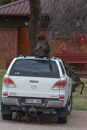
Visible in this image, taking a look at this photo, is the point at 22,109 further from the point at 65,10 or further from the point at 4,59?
the point at 4,59

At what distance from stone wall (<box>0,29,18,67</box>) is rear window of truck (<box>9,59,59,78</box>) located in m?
14.9

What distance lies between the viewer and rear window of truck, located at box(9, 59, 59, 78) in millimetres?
8492

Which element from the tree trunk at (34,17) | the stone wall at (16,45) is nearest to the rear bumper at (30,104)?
the tree trunk at (34,17)

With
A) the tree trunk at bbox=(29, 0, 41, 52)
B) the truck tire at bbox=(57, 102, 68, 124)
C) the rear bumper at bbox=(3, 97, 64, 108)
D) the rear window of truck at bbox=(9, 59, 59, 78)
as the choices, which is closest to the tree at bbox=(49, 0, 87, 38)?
the tree trunk at bbox=(29, 0, 41, 52)

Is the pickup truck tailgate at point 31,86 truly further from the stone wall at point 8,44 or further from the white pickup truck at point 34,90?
the stone wall at point 8,44

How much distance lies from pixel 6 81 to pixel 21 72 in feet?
1.34

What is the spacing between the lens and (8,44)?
23781mm

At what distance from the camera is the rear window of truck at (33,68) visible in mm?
8492

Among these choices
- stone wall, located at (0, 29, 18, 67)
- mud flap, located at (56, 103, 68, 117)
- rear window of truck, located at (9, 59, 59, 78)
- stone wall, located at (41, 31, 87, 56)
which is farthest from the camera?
stone wall, located at (0, 29, 18, 67)

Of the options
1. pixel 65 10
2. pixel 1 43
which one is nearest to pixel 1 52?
pixel 1 43

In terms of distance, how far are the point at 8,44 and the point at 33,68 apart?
15337mm

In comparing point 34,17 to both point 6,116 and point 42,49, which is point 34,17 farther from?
point 6,116

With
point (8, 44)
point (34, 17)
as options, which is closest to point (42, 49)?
point (34, 17)

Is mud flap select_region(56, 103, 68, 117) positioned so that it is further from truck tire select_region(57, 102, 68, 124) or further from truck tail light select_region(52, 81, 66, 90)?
truck tail light select_region(52, 81, 66, 90)
